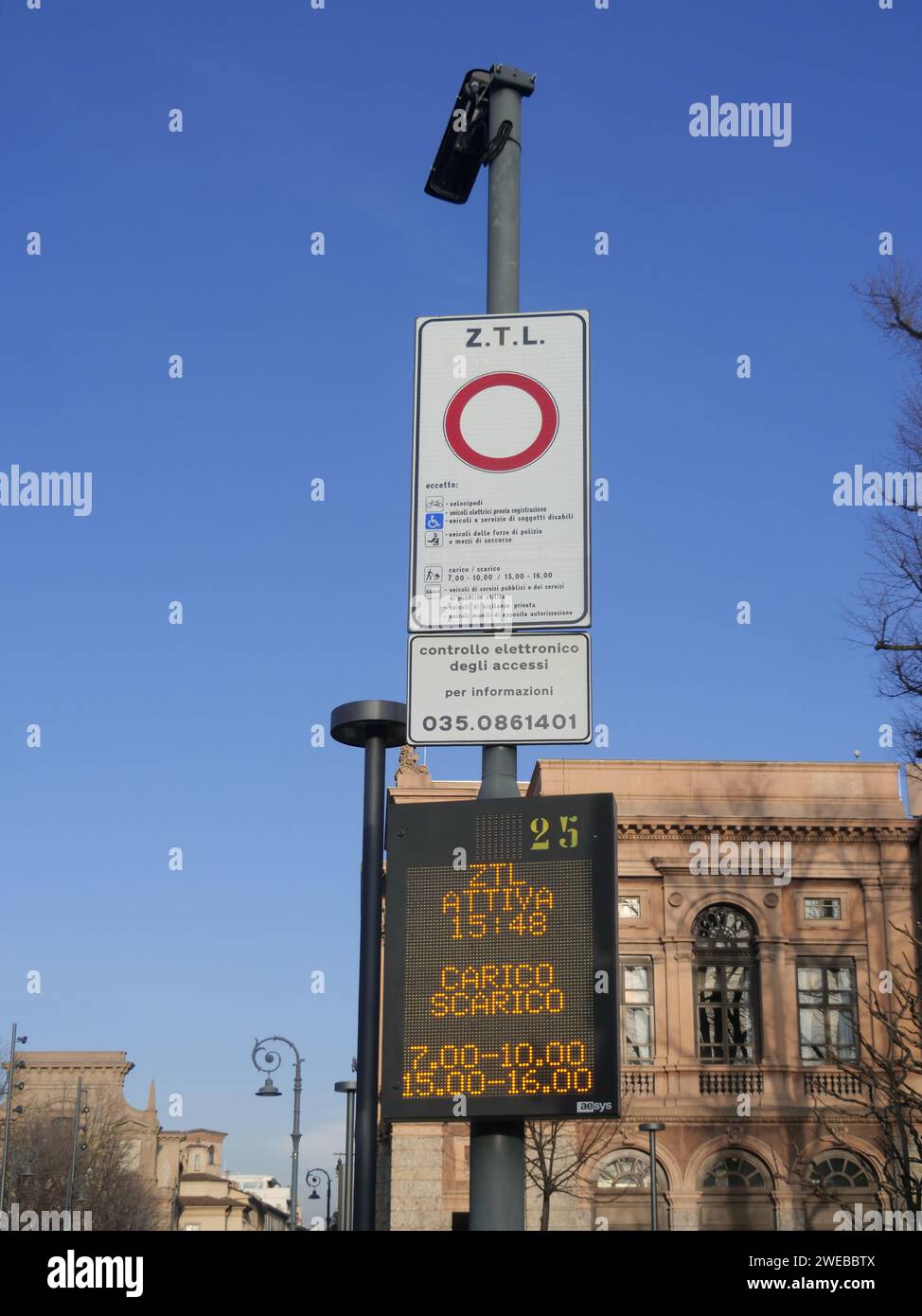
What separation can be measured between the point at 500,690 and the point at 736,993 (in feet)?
131

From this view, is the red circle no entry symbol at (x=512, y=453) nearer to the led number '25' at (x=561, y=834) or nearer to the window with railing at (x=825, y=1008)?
the led number '25' at (x=561, y=834)

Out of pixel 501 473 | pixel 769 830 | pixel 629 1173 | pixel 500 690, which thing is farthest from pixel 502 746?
pixel 769 830

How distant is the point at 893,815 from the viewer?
47156 millimetres

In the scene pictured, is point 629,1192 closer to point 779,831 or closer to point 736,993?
point 736,993

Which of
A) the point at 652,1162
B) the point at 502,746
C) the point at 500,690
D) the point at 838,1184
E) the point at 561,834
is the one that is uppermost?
the point at 500,690

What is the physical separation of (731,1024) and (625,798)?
7454 mm

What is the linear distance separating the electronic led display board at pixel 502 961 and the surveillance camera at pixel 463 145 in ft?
13.8

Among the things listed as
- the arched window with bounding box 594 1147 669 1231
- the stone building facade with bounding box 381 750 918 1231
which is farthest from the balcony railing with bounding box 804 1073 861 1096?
the arched window with bounding box 594 1147 669 1231

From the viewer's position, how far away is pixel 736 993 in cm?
4550

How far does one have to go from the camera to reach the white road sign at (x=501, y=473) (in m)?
7.68

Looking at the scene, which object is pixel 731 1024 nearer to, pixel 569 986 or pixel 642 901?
pixel 642 901

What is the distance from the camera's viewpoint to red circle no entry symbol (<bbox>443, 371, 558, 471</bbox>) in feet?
25.9

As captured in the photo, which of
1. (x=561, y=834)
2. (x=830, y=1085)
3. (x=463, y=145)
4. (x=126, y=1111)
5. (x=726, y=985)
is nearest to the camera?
(x=561, y=834)
